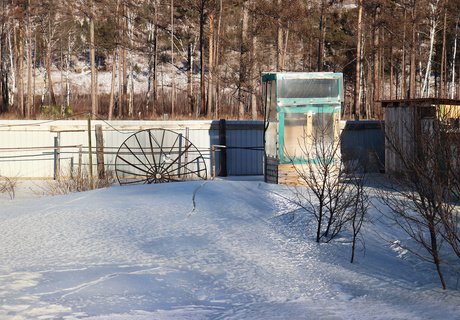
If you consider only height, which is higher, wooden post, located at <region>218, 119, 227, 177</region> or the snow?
wooden post, located at <region>218, 119, 227, 177</region>

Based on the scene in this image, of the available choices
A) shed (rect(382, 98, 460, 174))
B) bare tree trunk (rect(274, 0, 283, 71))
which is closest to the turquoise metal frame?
shed (rect(382, 98, 460, 174))

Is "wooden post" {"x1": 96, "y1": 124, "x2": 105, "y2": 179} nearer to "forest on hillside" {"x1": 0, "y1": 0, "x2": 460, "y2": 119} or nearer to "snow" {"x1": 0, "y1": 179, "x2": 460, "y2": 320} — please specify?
"forest on hillside" {"x1": 0, "y1": 0, "x2": 460, "y2": 119}

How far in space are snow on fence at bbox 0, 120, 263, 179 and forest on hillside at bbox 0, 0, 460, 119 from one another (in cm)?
808

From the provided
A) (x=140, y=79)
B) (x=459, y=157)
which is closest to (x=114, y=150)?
(x=459, y=157)

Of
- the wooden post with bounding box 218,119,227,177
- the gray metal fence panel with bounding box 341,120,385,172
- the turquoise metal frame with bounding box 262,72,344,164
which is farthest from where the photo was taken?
the gray metal fence panel with bounding box 341,120,385,172

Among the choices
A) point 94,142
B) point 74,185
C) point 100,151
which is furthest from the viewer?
point 94,142

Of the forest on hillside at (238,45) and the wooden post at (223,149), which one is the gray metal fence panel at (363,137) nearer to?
the wooden post at (223,149)

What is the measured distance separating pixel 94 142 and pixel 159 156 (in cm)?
240

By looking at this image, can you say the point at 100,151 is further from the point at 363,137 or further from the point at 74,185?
the point at 363,137

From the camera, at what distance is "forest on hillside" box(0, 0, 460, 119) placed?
1507 inches

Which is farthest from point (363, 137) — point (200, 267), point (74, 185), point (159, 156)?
point (200, 267)

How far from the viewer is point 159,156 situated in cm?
2406

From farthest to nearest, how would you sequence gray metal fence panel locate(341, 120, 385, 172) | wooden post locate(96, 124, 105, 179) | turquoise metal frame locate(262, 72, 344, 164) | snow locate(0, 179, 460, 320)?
1. gray metal fence panel locate(341, 120, 385, 172)
2. wooden post locate(96, 124, 105, 179)
3. turquoise metal frame locate(262, 72, 344, 164)
4. snow locate(0, 179, 460, 320)

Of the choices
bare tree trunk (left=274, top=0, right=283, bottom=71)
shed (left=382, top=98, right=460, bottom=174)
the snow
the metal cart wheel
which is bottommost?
the snow
